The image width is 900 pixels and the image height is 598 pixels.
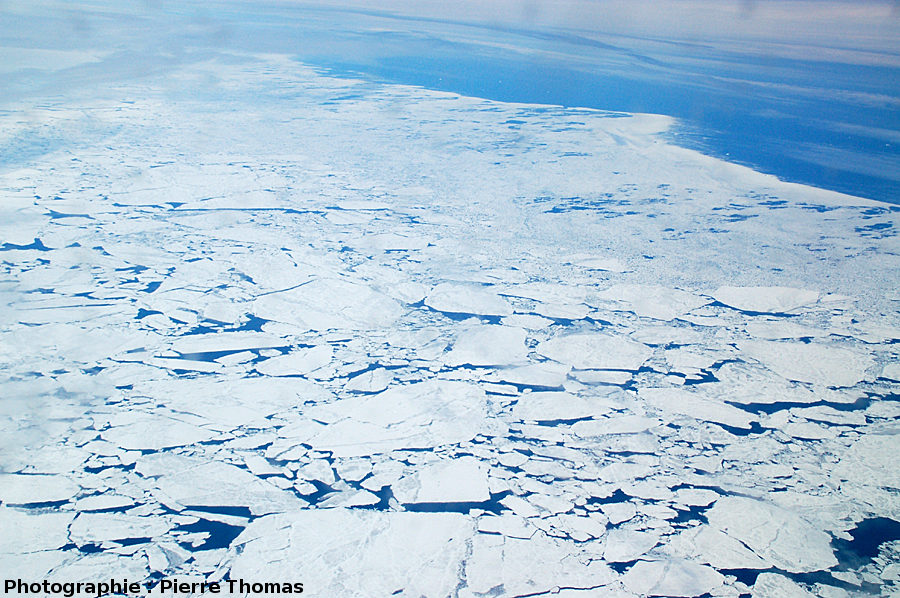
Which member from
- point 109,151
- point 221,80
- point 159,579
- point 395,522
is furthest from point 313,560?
point 221,80

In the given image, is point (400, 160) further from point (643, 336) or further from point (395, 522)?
point (395, 522)

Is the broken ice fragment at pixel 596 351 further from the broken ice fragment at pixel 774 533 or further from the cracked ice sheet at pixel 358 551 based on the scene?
the cracked ice sheet at pixel 358 551

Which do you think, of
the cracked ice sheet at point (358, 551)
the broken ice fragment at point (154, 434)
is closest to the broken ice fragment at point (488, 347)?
the cracked ice sheet at point (358, 551)

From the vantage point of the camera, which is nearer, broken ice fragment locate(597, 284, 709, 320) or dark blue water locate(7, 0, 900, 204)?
broken ice fragment locate(597, 284, 709, 320)

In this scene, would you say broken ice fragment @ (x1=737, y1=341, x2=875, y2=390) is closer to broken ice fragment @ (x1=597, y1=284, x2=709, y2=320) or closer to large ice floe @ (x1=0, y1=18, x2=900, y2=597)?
large ice floe @ (x1=0, y1=18, x2=900, y2=597)

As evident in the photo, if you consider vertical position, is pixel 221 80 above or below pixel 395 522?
above

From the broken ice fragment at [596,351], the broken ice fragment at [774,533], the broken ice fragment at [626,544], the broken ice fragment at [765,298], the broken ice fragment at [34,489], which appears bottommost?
the broken ice fragment at [34,489]

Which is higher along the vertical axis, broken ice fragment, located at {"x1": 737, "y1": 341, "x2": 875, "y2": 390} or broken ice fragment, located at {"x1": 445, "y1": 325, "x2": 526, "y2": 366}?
broken ice fragment, located at {"x1": 737, "y1": 341, "x2": 875, "y2": 390}

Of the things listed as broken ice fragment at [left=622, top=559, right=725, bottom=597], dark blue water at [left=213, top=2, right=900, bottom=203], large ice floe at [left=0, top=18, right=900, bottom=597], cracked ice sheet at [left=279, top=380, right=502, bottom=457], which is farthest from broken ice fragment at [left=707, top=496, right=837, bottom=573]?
dark blue water at [left=213, top=2, right=900, bottom=203]
